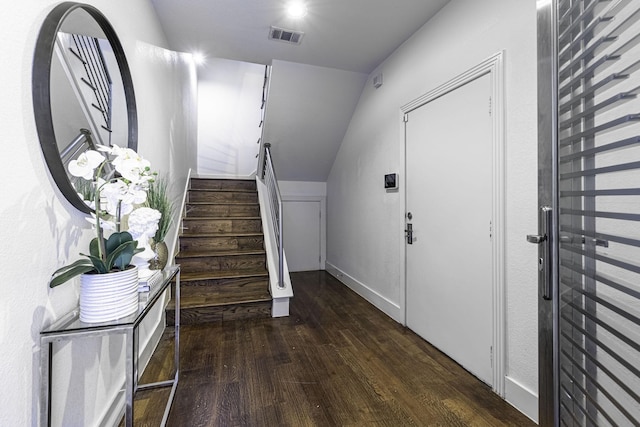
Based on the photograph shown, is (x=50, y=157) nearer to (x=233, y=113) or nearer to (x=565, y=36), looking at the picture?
(x=565, y=36)

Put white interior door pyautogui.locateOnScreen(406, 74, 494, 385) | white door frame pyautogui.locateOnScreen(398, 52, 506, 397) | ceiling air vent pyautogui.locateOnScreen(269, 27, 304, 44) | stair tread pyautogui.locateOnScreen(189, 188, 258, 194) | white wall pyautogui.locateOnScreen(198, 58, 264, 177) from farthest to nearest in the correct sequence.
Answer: white wall pyautogui.locateOnScreen(198, 58, 264, 177) → stair tread pyautogui.locateOnScreen(189, 188, 258, 194) → ceiling air vent pyautogui.locateOnScreen(269, 27, 304, 44) → white interior door pyautogui.locateOnScreen(406, 74, 494, 385) → white door frame pyautogui.locateOnScreen(398, 52, 506, 397)

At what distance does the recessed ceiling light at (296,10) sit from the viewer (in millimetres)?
2217

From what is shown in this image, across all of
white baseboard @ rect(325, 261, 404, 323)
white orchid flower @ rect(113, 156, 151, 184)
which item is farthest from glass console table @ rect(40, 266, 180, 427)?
white baseboard @ rect(325, 261, 404, 323)

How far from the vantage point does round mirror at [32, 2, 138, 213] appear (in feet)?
3.10

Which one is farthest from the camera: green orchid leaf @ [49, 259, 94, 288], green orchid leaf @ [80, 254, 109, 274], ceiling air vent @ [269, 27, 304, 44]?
ceiling air vent @ [269, 27, 304, 44]

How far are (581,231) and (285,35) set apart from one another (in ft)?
8.99

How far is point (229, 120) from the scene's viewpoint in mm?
5449

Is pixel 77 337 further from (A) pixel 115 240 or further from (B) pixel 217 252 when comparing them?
(B) pixel 217 252

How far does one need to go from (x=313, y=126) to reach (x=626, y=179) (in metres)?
3.50

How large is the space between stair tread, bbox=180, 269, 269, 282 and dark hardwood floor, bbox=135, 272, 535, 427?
0.48 m

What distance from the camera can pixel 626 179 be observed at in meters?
0.77

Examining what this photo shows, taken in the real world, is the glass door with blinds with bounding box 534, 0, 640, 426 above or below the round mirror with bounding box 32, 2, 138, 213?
below

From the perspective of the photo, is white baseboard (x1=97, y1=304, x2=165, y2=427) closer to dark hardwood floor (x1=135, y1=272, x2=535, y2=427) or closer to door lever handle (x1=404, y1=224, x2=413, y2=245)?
dark hardwood floor (x1=135, y1=272, x2=535, y2=427)

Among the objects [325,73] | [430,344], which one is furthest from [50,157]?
[325,73]
